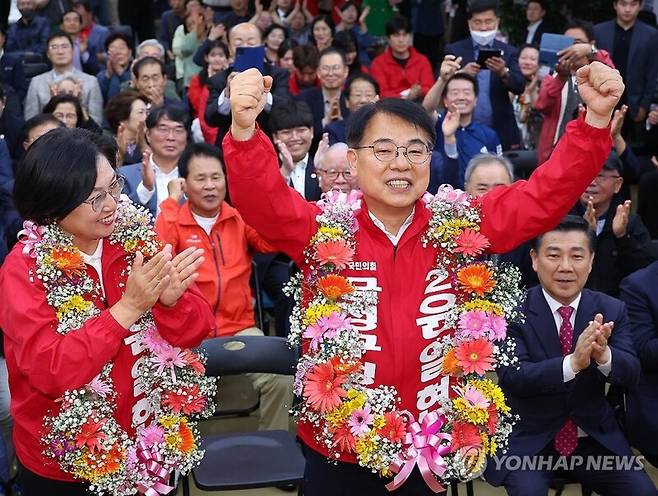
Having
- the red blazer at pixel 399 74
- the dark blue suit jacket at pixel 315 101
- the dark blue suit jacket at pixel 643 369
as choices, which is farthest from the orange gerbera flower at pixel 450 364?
the red blazer at pixel 399 74

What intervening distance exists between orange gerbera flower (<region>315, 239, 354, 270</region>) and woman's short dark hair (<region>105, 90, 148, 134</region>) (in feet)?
15.6

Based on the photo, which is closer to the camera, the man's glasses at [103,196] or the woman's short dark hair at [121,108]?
the man's glasses at [103,196]

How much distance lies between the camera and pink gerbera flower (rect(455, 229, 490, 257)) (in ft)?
9.98

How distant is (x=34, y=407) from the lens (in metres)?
3.09

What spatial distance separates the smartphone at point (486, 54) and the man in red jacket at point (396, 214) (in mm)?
4935

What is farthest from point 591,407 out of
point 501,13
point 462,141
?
point 501,13

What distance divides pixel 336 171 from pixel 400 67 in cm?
417

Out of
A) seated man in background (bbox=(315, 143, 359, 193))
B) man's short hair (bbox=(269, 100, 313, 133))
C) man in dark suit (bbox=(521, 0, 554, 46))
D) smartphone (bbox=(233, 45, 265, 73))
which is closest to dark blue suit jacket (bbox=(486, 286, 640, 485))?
seated man in background (bbox=(315, 143, 359, 193))

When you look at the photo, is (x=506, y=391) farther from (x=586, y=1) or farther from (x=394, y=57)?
(x=586, y=1)

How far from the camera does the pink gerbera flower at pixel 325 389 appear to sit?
3000mm

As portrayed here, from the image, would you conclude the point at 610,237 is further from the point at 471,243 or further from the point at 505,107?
the point at 471,243

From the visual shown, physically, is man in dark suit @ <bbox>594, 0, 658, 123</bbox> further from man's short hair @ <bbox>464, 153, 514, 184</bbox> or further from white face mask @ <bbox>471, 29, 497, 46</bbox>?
man's short hair @ <bbox>464, 153, 514, 184</bbox>

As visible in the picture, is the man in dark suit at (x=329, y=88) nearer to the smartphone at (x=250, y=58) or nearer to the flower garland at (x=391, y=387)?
the smartphone at (x=250, y=58)

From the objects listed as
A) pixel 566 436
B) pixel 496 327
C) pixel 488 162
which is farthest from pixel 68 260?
pixel 488 162
